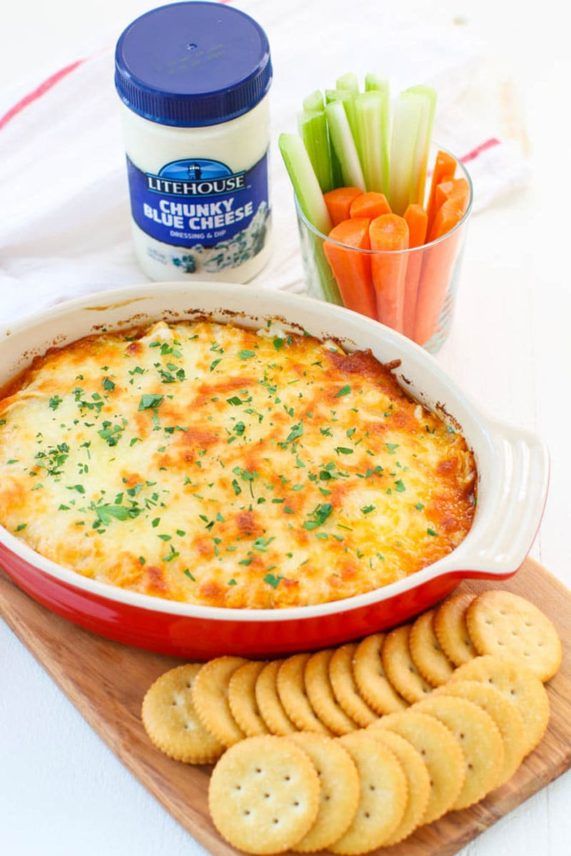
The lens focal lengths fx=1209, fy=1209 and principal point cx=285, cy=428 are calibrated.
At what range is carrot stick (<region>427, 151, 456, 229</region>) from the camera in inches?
161

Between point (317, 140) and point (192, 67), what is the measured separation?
1.58 ft

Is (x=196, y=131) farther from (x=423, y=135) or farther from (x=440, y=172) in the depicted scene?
(x=440, y=172)

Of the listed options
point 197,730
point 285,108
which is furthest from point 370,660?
point 285,108

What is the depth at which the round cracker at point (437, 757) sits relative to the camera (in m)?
2.85

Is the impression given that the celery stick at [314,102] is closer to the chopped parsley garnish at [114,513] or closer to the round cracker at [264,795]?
the chopped parsley garnish at [114,513]

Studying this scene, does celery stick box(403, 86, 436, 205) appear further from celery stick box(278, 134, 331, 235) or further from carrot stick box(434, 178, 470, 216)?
celery stick box(278, 134, 331, 235)

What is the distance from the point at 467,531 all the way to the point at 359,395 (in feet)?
1.83

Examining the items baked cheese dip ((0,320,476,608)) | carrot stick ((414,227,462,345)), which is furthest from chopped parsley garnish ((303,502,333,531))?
carrot stick ((414,227,462,345))

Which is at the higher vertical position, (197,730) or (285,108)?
(285,108)

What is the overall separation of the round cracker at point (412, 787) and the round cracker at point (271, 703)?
0.88ft

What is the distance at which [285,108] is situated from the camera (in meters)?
4.77

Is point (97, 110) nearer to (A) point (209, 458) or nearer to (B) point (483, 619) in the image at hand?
(A) point (209, 458)

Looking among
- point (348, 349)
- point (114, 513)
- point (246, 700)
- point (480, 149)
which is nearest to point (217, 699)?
point (246, 700)

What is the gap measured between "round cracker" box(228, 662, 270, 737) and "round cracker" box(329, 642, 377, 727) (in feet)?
0.63
